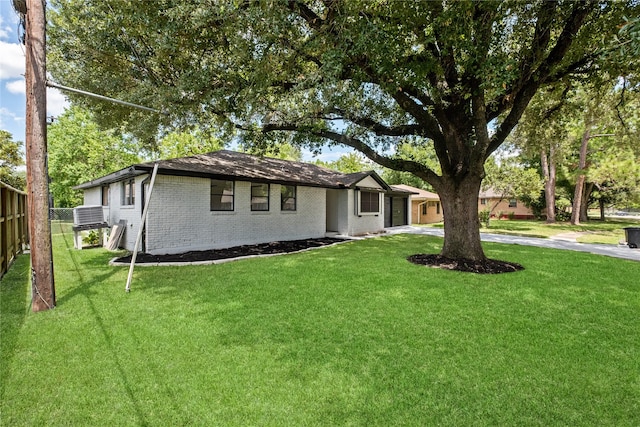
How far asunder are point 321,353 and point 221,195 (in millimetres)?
8976

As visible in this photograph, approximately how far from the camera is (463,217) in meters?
8.90

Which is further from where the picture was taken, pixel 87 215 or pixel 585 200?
pixel 585 200

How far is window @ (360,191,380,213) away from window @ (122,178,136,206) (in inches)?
421

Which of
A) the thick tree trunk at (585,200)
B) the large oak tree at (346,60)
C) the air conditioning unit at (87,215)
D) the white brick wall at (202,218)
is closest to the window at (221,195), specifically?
the white brick wall at (202,218)

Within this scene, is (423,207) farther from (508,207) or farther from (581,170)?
(508,207)

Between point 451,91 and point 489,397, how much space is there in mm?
7318

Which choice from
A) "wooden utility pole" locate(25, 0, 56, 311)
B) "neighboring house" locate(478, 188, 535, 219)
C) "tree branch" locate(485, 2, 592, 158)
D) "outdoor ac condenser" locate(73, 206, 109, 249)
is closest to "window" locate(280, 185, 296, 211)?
"outdoor ac condenser" locate(73, 206, 109, 249)

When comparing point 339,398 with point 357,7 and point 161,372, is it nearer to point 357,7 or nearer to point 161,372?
point 161,372

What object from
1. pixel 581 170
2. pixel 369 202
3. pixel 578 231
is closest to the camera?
pixel 369 202

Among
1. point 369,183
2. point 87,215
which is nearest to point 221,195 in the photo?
point 87,215

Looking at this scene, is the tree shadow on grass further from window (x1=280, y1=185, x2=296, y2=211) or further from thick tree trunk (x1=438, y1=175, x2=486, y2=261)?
thick tree trunk (x1=438, y1=175, x2=486, y2=261)

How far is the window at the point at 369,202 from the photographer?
17.5m

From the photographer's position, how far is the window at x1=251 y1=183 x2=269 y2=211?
492 inches

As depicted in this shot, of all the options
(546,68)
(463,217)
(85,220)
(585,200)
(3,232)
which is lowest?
(3,232)
